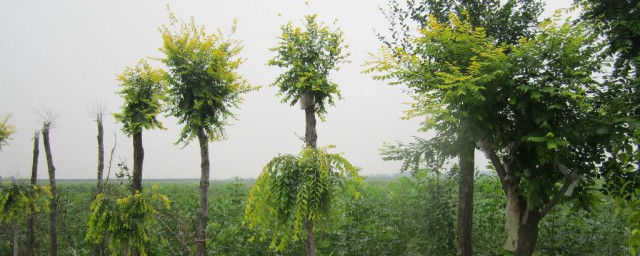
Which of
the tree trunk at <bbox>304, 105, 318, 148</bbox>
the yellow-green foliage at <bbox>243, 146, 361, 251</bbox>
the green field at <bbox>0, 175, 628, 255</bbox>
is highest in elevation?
the tree trunk at <bbox>304, 105, 318, 148</bbox>

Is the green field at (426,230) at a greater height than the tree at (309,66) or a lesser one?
lesser

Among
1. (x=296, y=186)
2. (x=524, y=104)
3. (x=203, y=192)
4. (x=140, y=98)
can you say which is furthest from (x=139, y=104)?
(x=524, y=104)

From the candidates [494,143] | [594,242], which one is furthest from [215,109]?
[594,242]

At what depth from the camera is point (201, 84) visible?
380 inches

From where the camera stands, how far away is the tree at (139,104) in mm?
11008

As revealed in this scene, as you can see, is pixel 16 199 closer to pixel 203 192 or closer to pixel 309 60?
pixel 203 192

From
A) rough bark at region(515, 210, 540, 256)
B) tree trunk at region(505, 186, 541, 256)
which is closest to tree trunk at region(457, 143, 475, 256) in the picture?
tree trunk at region(505, 186, 541, 256)

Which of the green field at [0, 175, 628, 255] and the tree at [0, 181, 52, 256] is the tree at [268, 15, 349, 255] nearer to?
the green field at [0, 175, 628, 255]

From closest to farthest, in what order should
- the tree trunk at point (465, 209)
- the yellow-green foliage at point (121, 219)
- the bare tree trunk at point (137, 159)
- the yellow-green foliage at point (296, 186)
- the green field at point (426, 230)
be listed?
the yellow-green foliage at point (296, 186), the tree trunk at point (465, 209), the yellow-green foliage at point (121, 219), the green field at point (426, 230), the bare tree trunk at point (137, 159)

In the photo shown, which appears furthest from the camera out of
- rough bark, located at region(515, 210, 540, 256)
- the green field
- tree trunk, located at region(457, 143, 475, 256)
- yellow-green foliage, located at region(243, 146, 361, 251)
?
the green field

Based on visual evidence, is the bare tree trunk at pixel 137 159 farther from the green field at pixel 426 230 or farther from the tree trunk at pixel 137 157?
the green field at pixel 426 230

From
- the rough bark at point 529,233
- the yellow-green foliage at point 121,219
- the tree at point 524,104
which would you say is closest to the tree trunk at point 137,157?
the yellow-green foliage at point 121,219

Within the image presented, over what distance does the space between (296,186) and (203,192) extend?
500cm

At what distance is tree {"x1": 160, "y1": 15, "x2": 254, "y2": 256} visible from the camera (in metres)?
9.54
